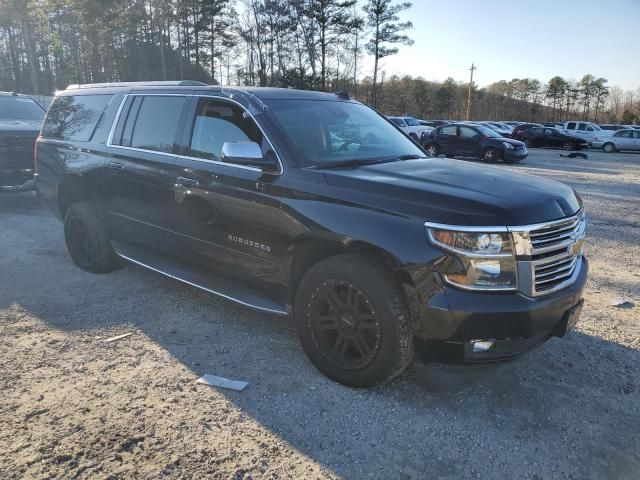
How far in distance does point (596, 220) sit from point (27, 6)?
39471 mm

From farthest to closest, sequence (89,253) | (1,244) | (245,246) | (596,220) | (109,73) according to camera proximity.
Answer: (109,73)
(596,220)
(1,244)
(89,253)
(245,246)

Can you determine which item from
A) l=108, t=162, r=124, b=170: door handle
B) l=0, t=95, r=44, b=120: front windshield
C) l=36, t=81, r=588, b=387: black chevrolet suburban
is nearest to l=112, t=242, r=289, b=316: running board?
l=36, t=81, r=588, b=387: black chevrolet suburban

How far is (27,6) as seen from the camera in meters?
34.7

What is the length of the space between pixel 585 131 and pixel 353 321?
116 feet

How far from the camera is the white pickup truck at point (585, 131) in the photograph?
31720mm

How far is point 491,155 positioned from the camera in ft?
65.2

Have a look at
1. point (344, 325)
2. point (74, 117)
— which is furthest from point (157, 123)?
point (344, 325)

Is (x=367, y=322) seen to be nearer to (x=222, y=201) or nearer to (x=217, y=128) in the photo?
(x=222, y=201)

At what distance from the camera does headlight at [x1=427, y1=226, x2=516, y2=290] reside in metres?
2.72

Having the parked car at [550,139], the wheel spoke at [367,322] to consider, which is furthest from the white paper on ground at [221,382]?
the parked car at [550,139]

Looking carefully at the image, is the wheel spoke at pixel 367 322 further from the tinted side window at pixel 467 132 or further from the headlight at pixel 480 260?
the tinted side window at pixel 467 132

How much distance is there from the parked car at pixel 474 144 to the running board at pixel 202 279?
1592cm

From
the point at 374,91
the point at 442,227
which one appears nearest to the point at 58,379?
the point at 442,227

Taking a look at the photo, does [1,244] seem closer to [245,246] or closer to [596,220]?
[245,246]
